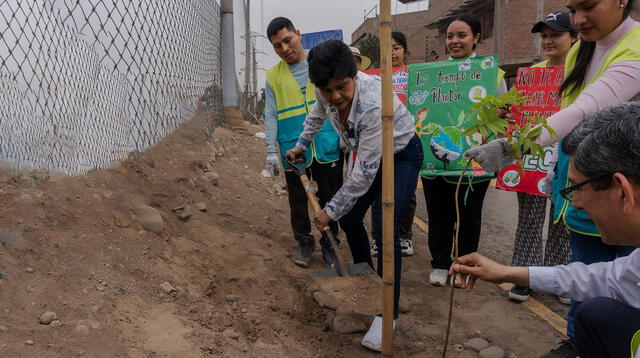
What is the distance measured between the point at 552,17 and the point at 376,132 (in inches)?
63.3

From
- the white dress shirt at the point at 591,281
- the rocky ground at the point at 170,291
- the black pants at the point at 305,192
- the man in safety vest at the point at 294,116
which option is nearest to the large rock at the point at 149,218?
the rocky ground at the point at 170,291

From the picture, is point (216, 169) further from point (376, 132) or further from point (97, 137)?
point (376, 132)

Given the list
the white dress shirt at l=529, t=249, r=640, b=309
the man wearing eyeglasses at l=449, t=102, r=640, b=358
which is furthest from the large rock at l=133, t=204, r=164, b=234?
the white dress shirt at l=529, t=249, r=640, b=309

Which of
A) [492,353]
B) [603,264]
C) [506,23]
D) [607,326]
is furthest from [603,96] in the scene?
[506,23]

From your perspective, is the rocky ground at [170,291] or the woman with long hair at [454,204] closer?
the rocky ground at [170,291]

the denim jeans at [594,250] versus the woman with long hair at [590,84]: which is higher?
the woman with long hair at [590,84]

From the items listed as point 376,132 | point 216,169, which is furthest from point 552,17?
point 216,169

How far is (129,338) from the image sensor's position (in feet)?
6.70

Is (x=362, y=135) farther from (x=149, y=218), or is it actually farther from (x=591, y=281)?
(x=149, y=218)

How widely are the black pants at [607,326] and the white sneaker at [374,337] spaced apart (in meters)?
0.98

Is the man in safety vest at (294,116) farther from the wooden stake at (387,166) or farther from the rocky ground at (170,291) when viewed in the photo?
the wooden stake at (387,166)

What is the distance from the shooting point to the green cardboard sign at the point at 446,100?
3.11 m

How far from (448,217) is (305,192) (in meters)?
1.01

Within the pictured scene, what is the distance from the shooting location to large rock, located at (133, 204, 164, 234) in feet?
10.0
